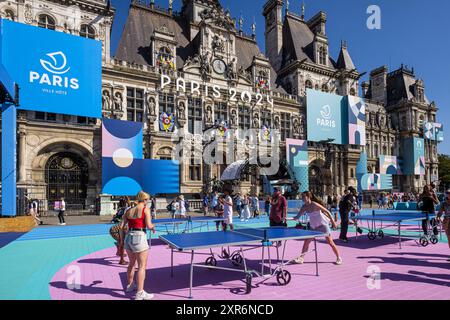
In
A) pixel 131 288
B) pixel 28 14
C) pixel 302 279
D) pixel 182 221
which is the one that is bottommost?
pixel 302 279

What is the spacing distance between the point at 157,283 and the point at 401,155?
49.4 m

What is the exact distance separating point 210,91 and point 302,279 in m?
24.2

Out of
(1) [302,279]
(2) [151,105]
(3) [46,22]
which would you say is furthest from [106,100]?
(1) [302,279]

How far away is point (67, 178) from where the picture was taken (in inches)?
866

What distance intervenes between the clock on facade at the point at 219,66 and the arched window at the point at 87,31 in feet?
36.4

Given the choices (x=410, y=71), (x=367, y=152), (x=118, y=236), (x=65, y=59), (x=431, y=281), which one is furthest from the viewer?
(x=410, y=71)

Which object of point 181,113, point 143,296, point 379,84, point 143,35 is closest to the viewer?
point 143,296

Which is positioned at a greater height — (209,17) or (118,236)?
(209,17)

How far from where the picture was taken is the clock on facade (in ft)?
95.0

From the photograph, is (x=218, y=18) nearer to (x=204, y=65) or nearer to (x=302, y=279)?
(x=204, y=65)

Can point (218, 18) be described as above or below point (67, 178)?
above
